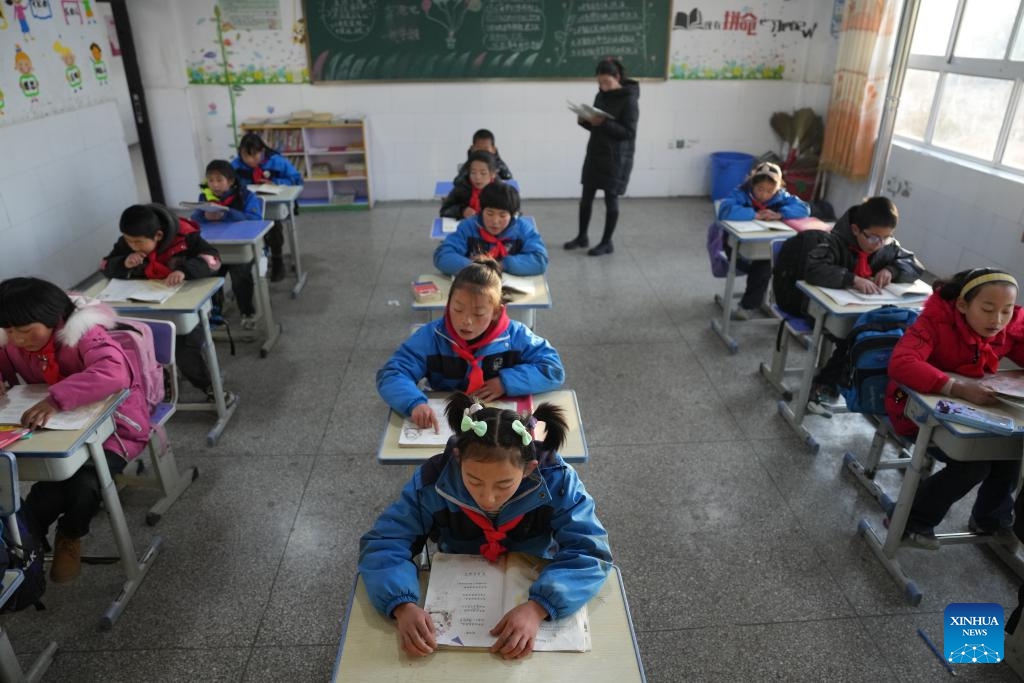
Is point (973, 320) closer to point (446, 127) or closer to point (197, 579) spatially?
point (197, 579)

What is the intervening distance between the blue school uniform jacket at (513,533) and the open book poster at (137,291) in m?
2.13

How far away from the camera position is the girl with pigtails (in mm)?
1484

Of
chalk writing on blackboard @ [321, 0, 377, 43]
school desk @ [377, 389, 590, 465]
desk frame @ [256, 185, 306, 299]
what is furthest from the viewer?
chalk writing on blackboard @ [321, 0, 377, 43]

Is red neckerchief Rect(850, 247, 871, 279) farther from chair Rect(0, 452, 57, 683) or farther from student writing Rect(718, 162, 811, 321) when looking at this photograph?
chair Rect(0, 452, 57, 683)

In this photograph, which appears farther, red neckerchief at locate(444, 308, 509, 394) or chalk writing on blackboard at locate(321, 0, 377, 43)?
chalk writing on blackboard at locate(321, 0, 377, 43)

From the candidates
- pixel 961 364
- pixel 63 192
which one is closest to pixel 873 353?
pixel 961 364

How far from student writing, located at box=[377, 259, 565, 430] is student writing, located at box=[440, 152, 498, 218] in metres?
2.29

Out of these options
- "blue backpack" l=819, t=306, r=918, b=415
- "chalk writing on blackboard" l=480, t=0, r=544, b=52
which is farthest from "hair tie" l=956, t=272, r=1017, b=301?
"chalk writing on blackboard" l=480, t=0, r=544, b=52

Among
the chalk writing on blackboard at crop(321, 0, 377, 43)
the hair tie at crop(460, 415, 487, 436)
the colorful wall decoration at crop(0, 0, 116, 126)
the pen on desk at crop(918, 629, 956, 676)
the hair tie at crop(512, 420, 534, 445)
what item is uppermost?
the chalk writing on blackboard at crop(321, 0, 377, 43)

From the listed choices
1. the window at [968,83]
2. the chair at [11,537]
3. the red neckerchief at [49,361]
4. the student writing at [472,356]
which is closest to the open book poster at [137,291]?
the red neckerchief at [49,361]

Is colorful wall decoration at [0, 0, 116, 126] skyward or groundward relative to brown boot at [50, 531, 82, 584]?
skyward

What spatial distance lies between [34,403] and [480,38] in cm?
608

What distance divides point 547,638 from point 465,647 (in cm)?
18

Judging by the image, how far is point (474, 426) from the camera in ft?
5.05
